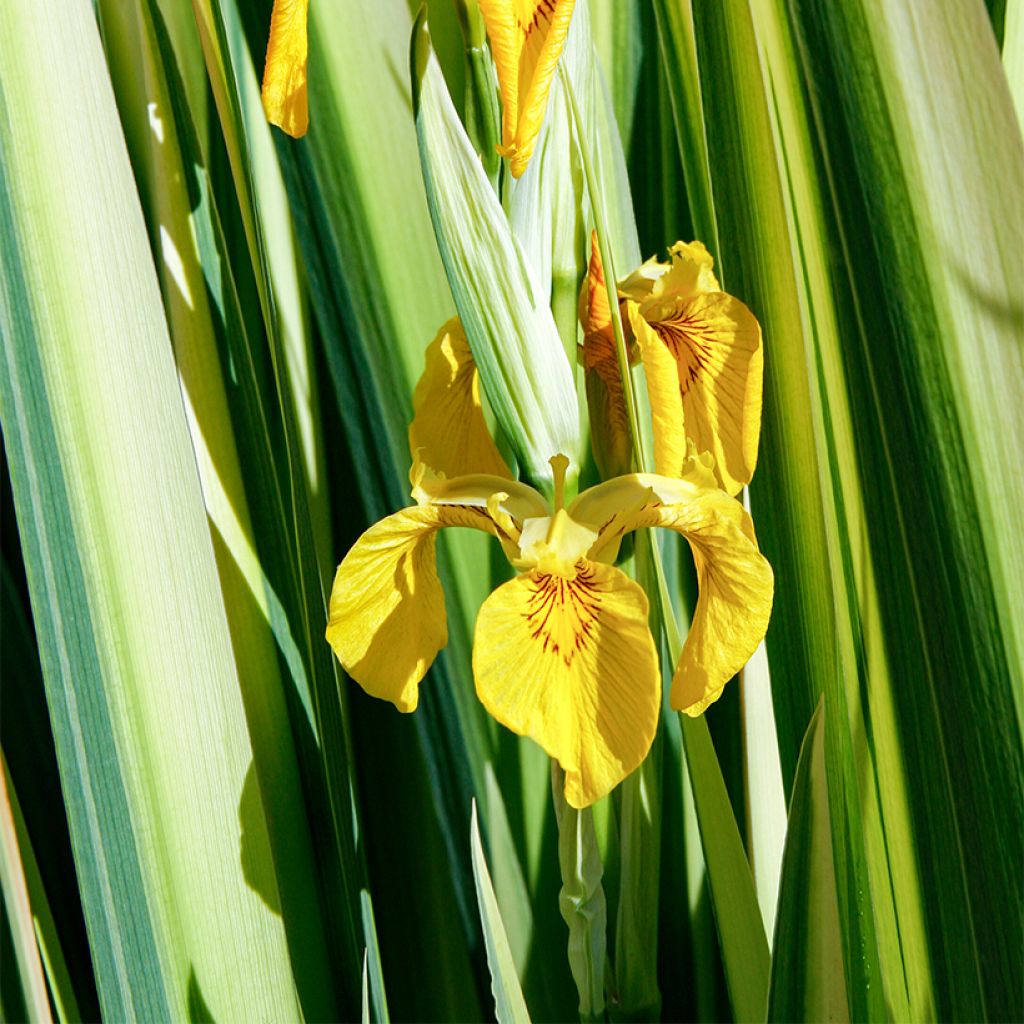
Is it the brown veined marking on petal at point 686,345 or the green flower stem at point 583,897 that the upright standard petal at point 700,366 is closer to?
the brown veined marking on petal at point 686,345

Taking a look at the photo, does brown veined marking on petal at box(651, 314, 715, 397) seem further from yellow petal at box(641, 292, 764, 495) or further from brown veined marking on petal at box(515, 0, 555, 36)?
brown veined marking on petal at box(515, 0, 555, 36)

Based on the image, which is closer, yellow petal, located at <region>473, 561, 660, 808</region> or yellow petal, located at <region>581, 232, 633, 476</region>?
yellow petal, located at <region>473, 561, 660, 808</region>

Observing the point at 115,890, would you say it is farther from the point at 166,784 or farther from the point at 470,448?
the point at 470,448

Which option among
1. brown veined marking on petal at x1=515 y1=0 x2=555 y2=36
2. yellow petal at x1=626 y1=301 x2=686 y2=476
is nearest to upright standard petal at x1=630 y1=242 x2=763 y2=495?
yellow petal at x1=626 y1=301 x2=686 y2=476

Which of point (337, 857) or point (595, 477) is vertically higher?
point (595, 477)

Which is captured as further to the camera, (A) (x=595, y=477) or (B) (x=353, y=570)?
(A) (x=595, y=477)

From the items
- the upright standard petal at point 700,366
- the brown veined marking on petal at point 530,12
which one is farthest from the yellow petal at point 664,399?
the brown veined marking on petal at point 530,12

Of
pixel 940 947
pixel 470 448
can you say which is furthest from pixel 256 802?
pixel 940 947

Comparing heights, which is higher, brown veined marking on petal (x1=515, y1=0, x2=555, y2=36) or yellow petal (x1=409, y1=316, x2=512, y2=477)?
brown veined marking on petal (x1=515, y1=0, x2=555, y2=36)
